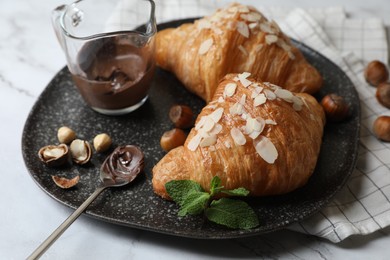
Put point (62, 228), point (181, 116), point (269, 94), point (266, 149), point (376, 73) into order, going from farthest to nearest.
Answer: point (376, 73), point (181, 116), point (269, 94), point (266, 149), point (62, 228)

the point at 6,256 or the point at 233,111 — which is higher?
the point at 233,111

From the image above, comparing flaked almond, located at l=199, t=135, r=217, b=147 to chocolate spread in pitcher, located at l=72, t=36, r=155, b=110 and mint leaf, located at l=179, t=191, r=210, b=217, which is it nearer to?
mint leaf, located at l=179, t=191, r=210, b=217

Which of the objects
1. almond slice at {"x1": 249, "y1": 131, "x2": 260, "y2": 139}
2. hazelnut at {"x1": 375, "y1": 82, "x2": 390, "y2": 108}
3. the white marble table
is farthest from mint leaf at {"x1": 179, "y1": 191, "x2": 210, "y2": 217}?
hazelnut at {"x1": 375, "y1": 82, "x2": 390, "y2": 108}

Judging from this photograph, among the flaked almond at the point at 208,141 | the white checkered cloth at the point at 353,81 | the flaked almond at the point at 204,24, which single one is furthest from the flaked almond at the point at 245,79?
the white checkered cloth at the point at 353,81

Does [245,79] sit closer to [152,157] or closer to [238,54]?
[238,54]

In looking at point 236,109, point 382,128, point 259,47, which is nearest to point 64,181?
point 236,109

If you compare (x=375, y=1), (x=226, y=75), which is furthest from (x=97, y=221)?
(x=375, y=1)

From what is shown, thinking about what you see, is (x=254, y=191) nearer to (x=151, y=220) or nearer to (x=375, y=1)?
(x=151, y=220)
